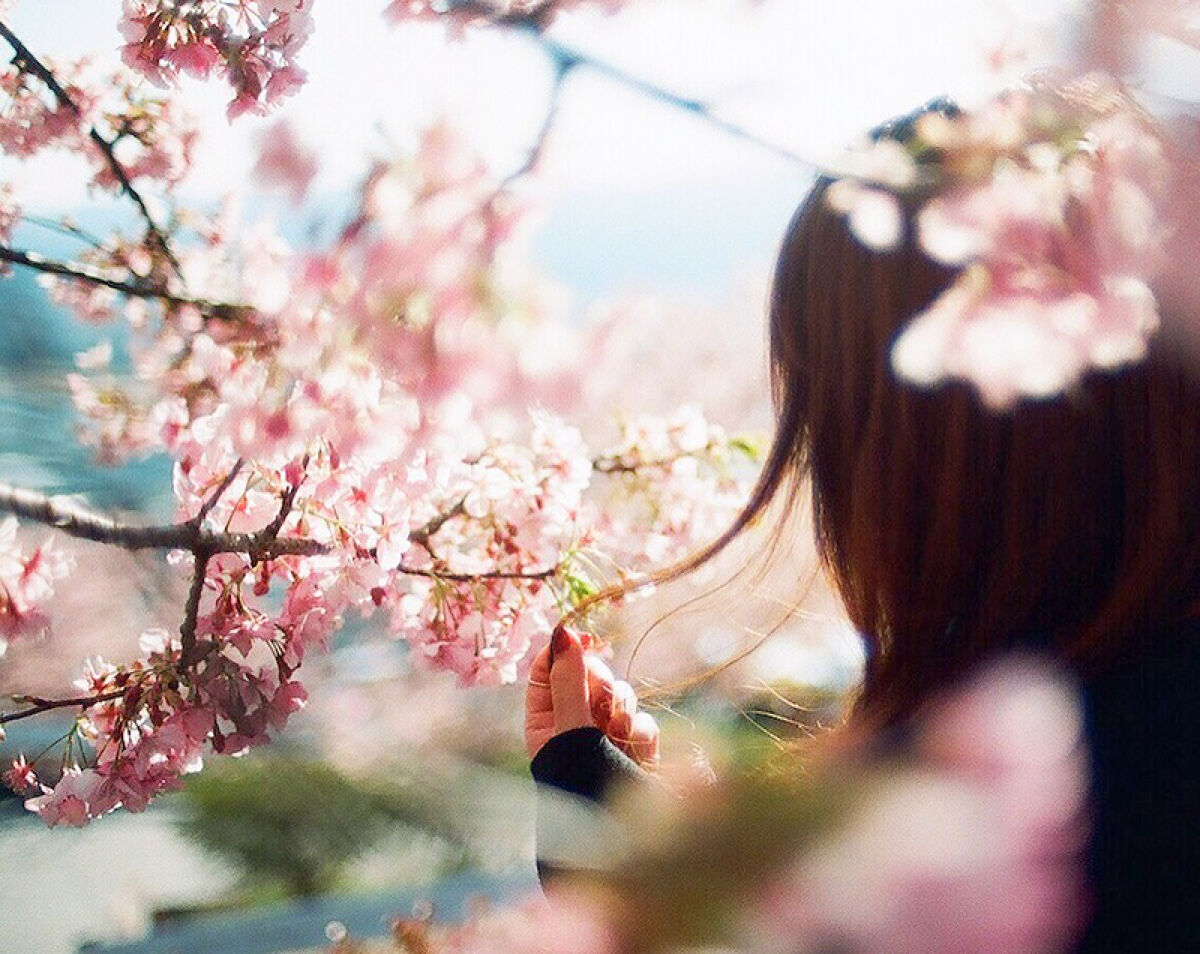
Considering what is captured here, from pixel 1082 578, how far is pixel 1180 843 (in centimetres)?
18

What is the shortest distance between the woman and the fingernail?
5.2 inches

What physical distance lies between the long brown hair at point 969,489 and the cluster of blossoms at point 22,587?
0.59 meters

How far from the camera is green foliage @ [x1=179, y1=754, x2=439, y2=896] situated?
0.24 m

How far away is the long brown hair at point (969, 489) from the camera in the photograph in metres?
0.64

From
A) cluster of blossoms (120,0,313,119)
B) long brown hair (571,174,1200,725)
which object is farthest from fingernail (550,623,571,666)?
cluster of blossoms (120,0,313,119)

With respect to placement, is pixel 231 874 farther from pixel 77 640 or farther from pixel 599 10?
pixel 77 640

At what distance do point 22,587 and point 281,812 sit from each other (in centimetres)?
70

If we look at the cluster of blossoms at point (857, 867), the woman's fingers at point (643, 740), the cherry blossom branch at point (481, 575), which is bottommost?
the woman's fingers at point (643, 740)

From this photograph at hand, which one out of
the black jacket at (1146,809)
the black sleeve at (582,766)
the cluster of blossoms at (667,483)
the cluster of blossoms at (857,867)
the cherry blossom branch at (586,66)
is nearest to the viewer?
the cluster of blossoms at (857,867)

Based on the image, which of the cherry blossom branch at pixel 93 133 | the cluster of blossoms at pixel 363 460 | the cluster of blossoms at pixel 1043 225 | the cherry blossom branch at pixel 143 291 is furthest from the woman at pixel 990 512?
the cherry blossom branch at pixel 93 133

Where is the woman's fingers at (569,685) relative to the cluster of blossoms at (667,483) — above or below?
below

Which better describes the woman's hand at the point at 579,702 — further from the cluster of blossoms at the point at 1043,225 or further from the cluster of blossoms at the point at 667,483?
the cluster of blossoms at the point at 1043,225

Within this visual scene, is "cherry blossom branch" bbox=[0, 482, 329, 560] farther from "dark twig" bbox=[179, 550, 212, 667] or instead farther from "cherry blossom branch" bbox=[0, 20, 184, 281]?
"cherry blossom branch" bbox=[0, 20, 184, 281]

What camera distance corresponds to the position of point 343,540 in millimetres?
852
